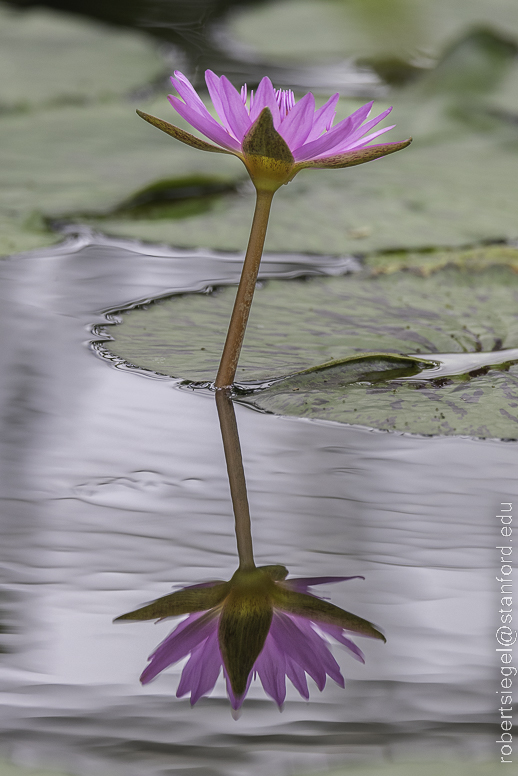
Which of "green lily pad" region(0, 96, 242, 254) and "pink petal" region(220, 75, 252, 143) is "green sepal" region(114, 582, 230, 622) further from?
"green lily pad" region(0, 96, 242, 254)

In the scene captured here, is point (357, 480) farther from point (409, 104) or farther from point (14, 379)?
point (409, 104)

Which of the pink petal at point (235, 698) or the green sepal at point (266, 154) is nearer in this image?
the pink petal at point (235, 698)

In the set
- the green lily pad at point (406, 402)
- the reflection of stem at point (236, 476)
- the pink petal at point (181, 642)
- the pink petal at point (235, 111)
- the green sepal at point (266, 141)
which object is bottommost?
the pink petal at point (181, 642)

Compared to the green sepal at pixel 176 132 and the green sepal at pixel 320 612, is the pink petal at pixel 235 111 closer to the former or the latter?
the green sepal at pixel 176 132

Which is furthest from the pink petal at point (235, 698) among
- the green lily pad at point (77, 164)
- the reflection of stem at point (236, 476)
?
the green lily pad at point (77, 164)

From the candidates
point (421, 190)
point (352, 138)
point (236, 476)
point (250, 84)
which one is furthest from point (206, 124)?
point (250, 84)

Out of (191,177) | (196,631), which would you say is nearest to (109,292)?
(191,177)
